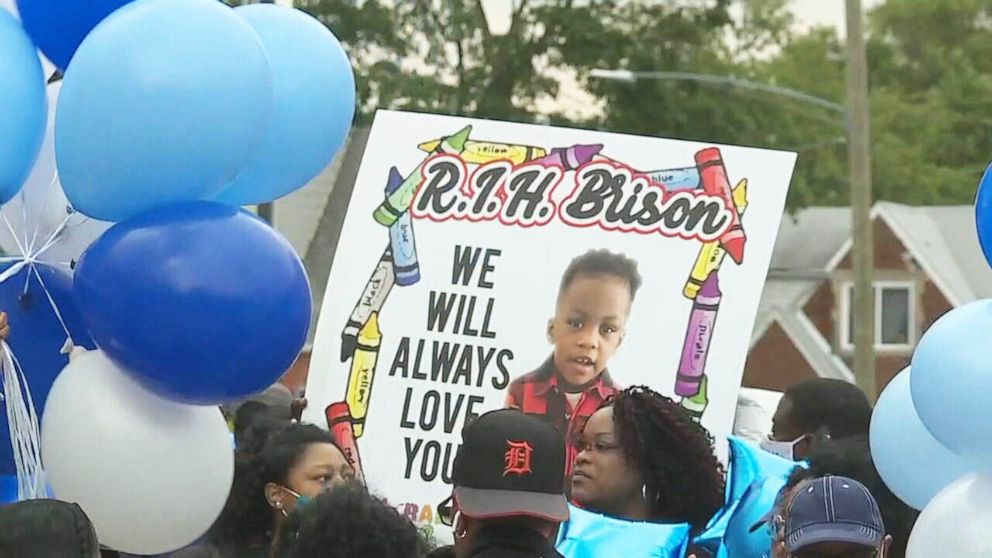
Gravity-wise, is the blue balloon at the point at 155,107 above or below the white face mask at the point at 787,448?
above

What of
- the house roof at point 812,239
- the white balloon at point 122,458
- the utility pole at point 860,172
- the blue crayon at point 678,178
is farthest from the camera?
the house roof at point 812,239

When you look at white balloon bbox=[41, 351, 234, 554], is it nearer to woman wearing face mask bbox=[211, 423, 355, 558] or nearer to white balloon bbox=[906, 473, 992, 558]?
woman wearing face mask bbox=[211, 423, 355, 558]

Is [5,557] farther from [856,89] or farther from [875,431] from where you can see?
[856,89]

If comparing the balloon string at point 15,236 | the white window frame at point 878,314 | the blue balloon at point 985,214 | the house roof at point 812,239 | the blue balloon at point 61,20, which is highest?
the blue balloon at point 61,20

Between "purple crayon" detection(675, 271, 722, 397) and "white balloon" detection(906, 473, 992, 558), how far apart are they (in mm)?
1614

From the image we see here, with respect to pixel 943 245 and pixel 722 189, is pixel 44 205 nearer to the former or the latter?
pixel 722 189

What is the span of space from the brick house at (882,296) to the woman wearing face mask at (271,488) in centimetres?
3061

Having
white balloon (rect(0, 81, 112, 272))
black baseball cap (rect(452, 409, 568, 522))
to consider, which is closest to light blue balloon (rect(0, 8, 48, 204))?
white balloon (rect(0, 81, 112, 272))

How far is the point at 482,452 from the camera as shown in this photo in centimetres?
340

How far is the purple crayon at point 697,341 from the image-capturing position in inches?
208

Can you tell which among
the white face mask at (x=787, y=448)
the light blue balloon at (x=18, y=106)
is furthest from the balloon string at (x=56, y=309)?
the white face mask at (x=787, y=448)

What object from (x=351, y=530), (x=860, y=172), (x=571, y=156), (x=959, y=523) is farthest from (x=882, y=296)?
(x=351, y=530)

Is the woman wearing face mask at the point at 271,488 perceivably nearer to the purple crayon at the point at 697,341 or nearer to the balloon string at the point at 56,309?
the balloon string at the point at 56,309

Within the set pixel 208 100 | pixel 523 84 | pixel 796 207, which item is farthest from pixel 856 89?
pixel 796 207
